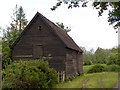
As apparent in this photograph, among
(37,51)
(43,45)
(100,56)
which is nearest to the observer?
(43,45)

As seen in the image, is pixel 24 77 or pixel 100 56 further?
pixel 100 56

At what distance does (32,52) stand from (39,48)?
3.31 ft

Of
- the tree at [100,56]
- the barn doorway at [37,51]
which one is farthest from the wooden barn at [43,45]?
the tree at [100,56]

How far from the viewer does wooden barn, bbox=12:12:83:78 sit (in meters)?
16.3

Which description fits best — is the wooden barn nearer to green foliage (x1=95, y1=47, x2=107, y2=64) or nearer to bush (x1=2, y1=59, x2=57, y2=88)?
bush (x1=2, y1=59, x2=57, y2=88)

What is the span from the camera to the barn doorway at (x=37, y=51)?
55.6 ft

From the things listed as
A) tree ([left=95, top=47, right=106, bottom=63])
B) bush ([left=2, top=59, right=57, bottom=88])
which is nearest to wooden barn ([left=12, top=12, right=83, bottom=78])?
bush ([left=2, top=59, right=57, bottom=88])

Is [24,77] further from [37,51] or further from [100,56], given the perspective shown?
[100,56]

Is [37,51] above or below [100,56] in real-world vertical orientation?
above

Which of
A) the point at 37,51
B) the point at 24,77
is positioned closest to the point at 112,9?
the point at 24,77

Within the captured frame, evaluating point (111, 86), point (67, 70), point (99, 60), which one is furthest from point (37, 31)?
point (99, 60)

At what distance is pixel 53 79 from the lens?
36.8ft

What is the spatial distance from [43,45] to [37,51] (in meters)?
1.04

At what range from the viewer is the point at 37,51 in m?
17.2
